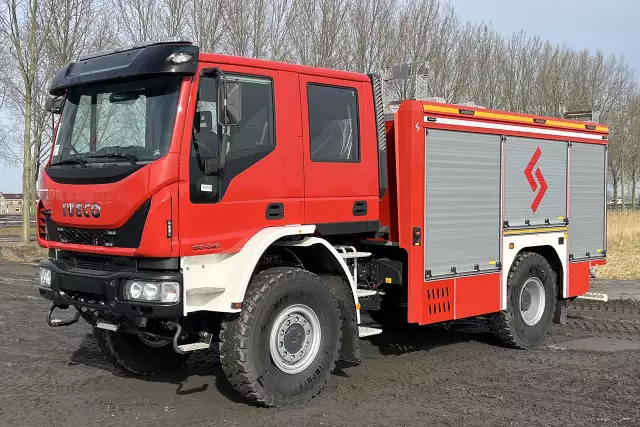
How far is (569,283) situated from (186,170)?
563 cm

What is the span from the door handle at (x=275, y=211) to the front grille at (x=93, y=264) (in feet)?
4.42

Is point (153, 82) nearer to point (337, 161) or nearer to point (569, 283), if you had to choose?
point (337, 161)

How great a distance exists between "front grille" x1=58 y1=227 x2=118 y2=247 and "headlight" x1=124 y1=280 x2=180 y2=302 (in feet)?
1.42

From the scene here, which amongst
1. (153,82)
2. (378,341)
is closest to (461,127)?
(378,341)

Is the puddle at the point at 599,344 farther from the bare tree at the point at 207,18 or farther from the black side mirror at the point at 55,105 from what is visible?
the bare tree at the point at 207,18

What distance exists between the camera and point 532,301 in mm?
8469

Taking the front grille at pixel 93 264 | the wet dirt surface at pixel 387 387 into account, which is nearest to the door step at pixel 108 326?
the front grille at pixel 93 264

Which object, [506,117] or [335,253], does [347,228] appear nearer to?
[335,253]

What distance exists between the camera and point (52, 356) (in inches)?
299

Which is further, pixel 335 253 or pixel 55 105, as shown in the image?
pixel 55 105

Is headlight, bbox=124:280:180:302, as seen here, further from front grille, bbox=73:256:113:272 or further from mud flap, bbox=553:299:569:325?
mud flap, bbox=553:299:569:325

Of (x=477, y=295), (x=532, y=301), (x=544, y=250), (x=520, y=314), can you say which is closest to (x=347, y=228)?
(x=477, y=295)

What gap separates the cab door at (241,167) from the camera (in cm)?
535

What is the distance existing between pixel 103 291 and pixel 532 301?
526 cm
